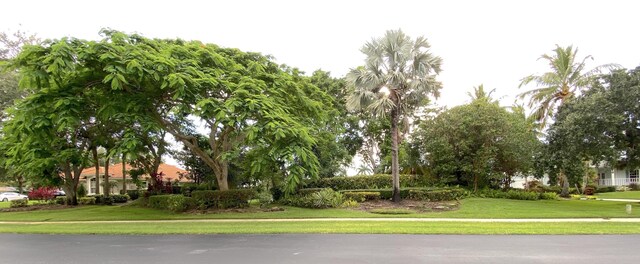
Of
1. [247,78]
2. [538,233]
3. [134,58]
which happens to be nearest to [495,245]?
[538,233]

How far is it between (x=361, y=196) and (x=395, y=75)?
6.65 metres

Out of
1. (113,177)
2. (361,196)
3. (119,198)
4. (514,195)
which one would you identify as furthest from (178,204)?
(113,177)

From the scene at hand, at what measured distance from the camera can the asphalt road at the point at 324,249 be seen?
853 cm

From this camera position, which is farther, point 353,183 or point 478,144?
point 353,183

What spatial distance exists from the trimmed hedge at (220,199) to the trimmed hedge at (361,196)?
5546 millimetres

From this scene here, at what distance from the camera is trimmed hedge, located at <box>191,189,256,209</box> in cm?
2130

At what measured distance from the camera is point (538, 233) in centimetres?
1208

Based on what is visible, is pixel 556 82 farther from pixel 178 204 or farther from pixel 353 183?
pixel 178 204

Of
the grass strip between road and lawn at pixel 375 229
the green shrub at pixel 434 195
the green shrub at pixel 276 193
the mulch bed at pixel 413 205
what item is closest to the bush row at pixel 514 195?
the green shrub at pixel 434 195

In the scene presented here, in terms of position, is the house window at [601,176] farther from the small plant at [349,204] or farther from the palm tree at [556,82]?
the small plant at [349,204]

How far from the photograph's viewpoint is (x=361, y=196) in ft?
76.5

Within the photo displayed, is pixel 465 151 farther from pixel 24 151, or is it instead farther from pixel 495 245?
pixel 24 151

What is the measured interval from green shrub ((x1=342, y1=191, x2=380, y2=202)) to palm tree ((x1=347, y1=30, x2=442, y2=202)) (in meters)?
1.49

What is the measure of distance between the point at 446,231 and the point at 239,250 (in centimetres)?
611
